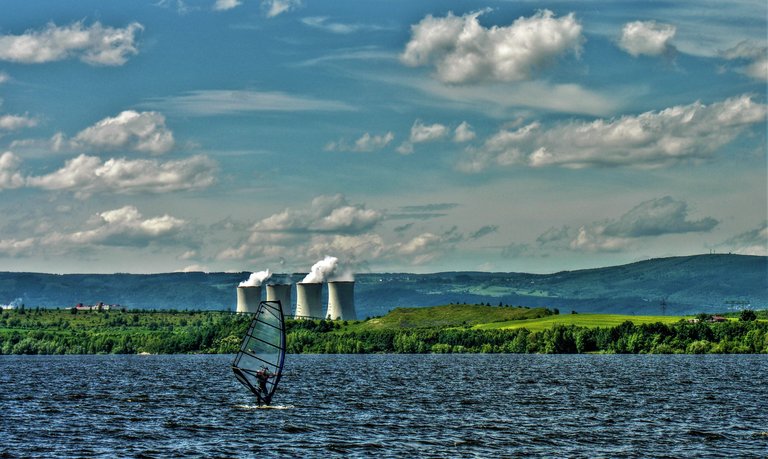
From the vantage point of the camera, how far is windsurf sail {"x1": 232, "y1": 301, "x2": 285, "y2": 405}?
11162 cm

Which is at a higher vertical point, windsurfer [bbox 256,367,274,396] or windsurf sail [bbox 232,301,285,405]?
windsurf sail [bbox 232,301,285,405]

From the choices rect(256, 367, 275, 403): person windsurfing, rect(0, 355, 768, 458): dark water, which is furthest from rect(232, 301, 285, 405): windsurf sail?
rect(0, 355, 768, 458): dark water

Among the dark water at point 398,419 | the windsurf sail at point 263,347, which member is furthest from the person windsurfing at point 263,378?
the dark water at point 398,419

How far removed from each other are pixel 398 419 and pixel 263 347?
18172mm

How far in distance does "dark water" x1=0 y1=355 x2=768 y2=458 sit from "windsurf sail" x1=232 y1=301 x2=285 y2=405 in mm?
3994

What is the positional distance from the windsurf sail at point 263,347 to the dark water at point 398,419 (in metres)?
3.99

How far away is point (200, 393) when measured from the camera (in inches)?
5600

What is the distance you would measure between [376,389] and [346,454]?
72597 mm

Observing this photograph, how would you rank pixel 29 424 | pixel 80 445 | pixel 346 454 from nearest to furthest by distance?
pixel 346 454, pixel 80 445, pixel 29 424

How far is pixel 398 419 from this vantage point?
4060 inches

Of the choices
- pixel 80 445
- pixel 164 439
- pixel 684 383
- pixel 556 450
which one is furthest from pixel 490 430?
pixel 684 383

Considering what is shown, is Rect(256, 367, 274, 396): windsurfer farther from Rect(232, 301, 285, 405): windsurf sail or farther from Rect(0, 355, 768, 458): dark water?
Rect(0, 355, 768, 458): dark water

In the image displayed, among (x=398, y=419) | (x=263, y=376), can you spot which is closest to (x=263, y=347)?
(x=263, y=376)

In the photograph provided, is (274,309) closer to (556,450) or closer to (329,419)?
(329,419)
